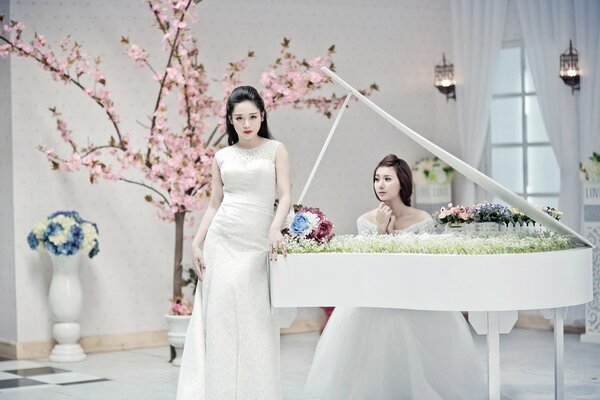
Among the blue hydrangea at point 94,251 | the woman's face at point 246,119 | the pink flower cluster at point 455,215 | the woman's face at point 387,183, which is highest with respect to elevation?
the woman's face at point 246,119

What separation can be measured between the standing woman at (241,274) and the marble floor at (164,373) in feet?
4.30

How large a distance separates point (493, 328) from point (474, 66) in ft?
16.9

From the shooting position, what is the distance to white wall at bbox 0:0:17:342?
8500 mm

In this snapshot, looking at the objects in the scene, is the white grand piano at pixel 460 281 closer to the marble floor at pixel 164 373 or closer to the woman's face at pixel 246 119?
the woman's face at pixel 246 119

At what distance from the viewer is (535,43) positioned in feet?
31.0

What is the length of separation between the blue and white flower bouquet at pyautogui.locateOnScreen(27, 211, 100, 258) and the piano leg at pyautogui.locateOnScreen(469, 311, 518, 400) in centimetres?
390

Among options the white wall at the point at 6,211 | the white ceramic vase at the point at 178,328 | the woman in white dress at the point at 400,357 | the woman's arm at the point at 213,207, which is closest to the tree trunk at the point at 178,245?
the white ceramic vase at the point at 178,328

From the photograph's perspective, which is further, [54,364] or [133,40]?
[133,40]

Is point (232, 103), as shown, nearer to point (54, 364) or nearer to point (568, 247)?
point (568, 247)

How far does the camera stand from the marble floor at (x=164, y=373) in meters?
6.79

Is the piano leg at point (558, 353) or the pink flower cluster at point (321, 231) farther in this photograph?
the piano leg at point (558, 353)

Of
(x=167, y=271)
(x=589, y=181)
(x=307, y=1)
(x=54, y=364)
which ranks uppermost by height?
(x=307, y=1)

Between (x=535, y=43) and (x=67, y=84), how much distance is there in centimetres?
385

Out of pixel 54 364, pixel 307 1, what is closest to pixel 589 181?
pixel 307 1
